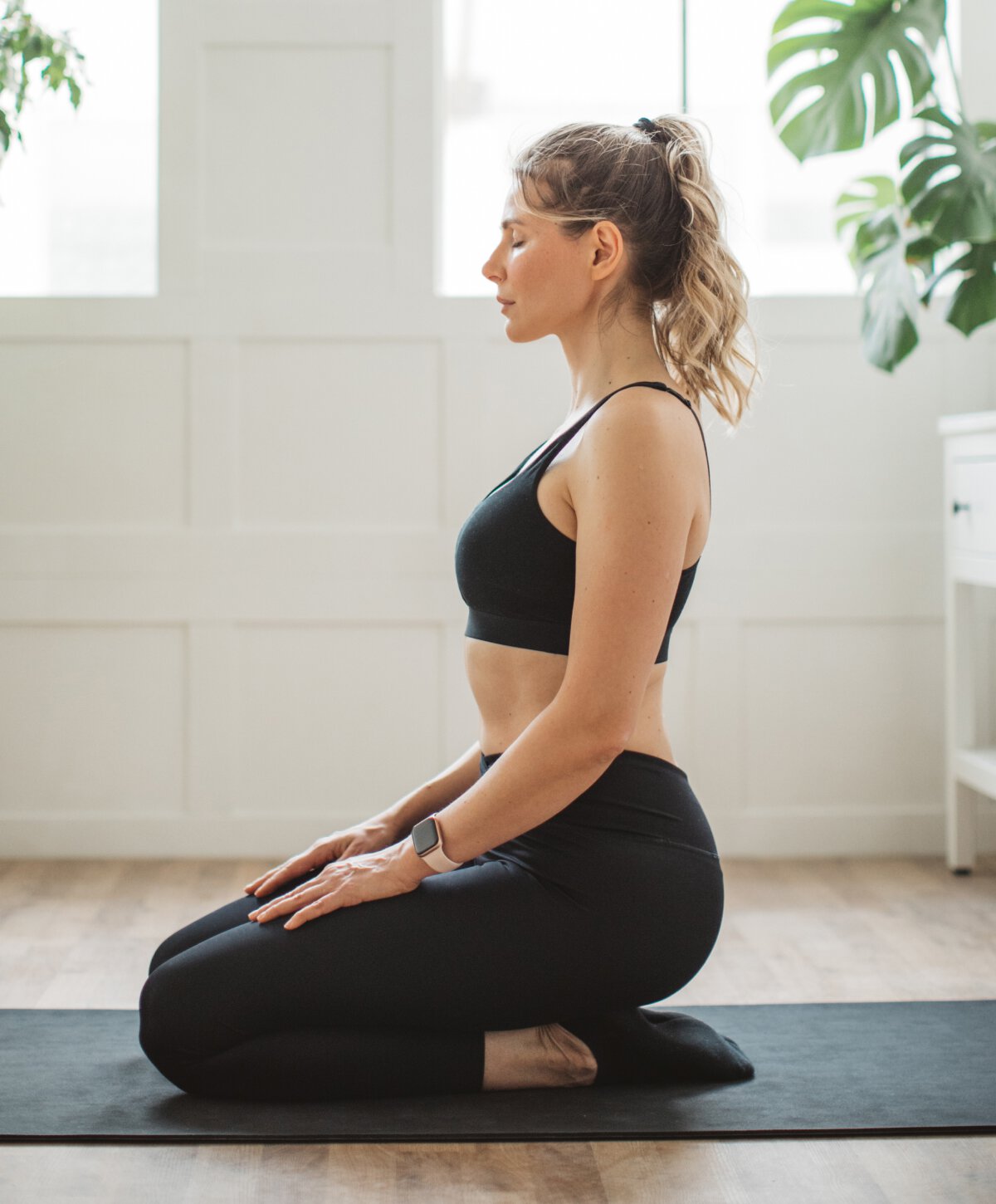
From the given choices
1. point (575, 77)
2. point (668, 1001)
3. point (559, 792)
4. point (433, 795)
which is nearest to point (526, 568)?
point (559, 792)

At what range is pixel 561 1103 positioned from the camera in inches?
62.6

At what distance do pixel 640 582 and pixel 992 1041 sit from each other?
3.02 ft

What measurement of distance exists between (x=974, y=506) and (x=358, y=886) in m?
1.74

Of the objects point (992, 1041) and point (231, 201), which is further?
point (231, 201)

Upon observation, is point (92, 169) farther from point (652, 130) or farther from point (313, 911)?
point (313, 911)

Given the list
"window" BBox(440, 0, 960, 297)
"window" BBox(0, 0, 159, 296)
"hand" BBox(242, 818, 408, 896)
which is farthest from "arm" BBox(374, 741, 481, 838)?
"window" BBox(0, 0, 159, 296)

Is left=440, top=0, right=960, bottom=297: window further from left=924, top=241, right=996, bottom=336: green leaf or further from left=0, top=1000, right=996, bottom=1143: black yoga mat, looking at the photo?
left=0, top=1000, right=996, bottom=1143: black yoga mat

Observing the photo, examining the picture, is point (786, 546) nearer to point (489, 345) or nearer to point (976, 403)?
point (976, 403)

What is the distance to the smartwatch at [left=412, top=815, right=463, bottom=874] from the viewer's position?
59.3 inches

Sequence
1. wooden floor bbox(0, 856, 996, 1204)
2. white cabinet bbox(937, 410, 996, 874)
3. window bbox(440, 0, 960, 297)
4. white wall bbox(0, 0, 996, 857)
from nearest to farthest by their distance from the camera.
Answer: wooden floor bbox(0, 856, 996, 1204)
white cabinet bbox(937, 410, 996, 874)
white wall bbox(0, 0, 996, 857)
window bbox(440, 0, 960, 297)

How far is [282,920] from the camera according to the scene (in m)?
1.55

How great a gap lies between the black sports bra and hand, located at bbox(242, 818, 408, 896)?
1.12ft

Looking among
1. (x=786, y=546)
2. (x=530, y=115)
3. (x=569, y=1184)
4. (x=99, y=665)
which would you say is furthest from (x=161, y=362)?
(x=569, y=1184)

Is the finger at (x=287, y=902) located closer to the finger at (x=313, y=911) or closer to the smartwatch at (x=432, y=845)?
the finger at (x=313, y=911)
